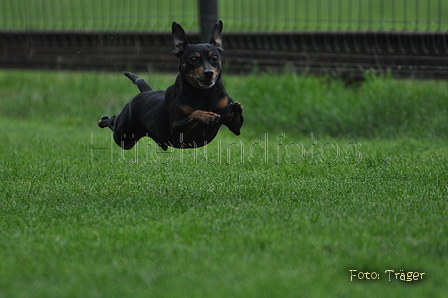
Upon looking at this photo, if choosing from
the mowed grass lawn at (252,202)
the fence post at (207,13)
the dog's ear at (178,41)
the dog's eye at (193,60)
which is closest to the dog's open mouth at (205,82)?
the dog's eye at (193,60)

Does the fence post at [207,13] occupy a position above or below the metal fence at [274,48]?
above

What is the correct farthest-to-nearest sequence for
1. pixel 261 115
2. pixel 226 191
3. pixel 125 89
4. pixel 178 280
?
pixel 125 89, pixel 261 115, pixel 226 191, pixel 178 280

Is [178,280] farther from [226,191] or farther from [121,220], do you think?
[226,191]

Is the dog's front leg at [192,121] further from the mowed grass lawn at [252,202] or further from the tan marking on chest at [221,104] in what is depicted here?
the mowed grass lawn at [252,202]

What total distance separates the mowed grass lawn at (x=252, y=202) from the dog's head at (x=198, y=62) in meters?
0.89

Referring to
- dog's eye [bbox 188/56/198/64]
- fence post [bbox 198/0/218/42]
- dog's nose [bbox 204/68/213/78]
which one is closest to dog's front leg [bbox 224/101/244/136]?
dog's nose [bbox 204/68/213/78]

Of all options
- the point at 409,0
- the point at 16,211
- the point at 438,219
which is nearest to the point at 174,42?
the point at 16,211

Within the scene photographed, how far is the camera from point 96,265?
3520 millimetres

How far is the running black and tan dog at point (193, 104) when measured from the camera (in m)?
4.37

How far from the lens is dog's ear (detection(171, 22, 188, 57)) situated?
4.57 metres

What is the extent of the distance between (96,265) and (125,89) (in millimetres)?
6862

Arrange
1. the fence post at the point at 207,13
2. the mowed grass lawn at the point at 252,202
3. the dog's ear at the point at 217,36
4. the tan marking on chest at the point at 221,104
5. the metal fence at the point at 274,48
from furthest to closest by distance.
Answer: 1. the metal fence at the point at 274,48
2. the fence post at the point at 207,13
3. the dog's ear at the point at 217,36
4. the tan marking on chest at the point at 221,104
5. the mowed grass lawn at the point at 252,202

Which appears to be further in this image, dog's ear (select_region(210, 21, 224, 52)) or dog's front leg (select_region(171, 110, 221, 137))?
dog's ear (select_region(210, 21, 224, 52))

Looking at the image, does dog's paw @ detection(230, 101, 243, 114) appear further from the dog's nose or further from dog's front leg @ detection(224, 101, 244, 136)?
the dog's nose
